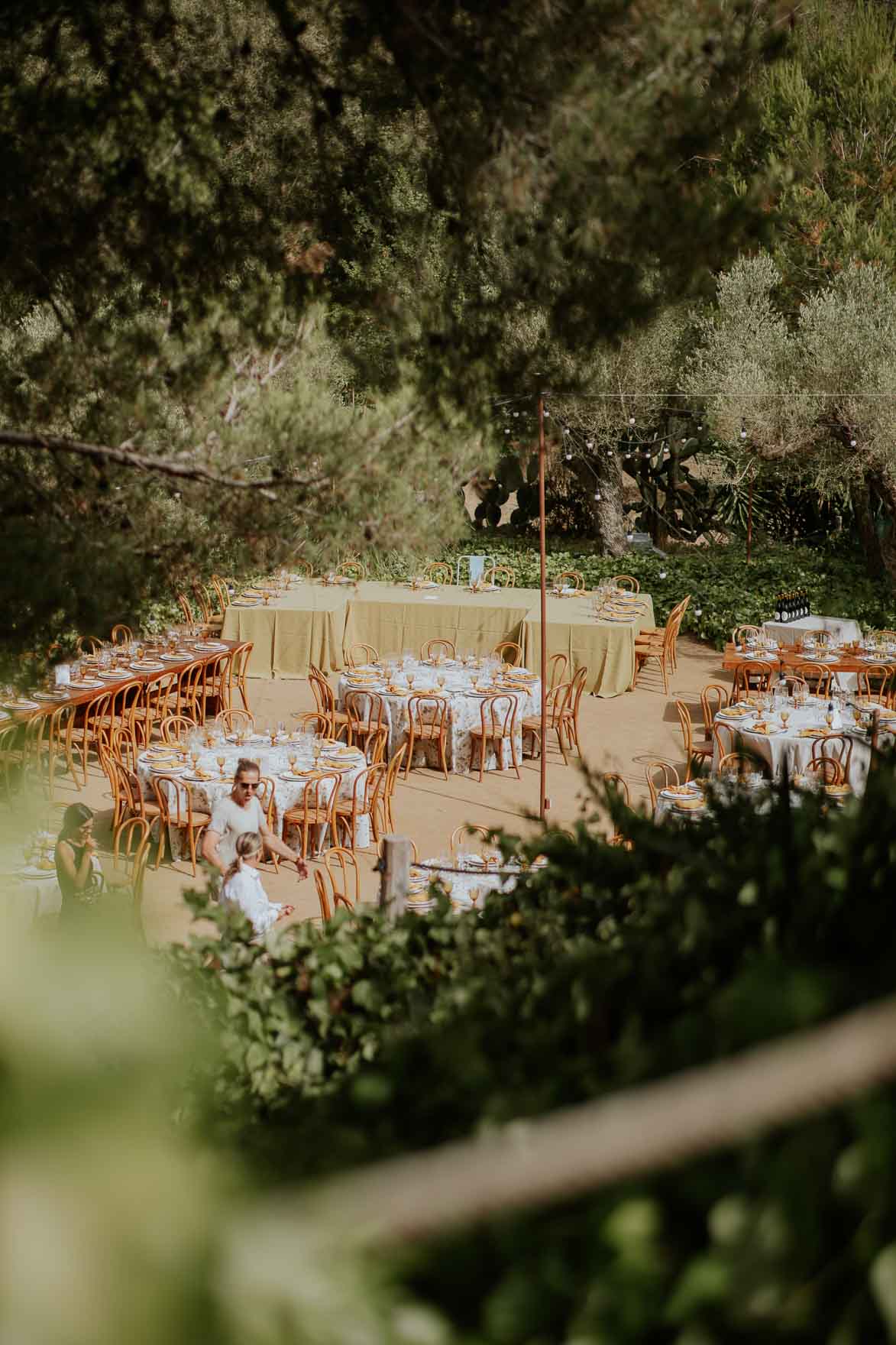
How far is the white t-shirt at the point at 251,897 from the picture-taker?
5527mm

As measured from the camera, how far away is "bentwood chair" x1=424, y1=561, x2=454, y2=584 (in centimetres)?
1463

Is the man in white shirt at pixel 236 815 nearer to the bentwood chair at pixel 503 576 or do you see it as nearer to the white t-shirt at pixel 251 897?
the white t-shirt at pixel 251 897

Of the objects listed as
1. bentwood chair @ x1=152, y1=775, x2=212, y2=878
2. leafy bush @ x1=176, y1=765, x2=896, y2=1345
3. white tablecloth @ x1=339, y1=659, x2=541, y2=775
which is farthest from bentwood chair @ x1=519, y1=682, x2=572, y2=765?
leafy bush @ x1=176, y1=765, x2=896, y2=1345

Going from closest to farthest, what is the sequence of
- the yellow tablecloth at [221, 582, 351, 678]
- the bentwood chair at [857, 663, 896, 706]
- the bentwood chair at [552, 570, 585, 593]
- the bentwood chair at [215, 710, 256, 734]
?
the bentwood chair at [215, 710, 256, 734] → the bentwood chair at [857, 663, 896, 706] → the yellow tablecloth at [221, 582, 351, 678] → the bentwood chair at [552, 570, 585, 593]

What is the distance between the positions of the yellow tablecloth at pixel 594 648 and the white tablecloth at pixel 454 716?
1.98 metres

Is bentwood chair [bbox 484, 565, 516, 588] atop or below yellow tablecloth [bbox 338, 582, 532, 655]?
atop

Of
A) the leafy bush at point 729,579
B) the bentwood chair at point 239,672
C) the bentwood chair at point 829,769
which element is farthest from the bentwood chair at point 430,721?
the leafy bush at point 729,579

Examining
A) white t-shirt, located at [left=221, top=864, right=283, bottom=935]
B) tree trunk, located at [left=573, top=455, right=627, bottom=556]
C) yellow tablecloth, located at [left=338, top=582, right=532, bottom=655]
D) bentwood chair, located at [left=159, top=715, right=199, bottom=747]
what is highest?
tree trunk, located at [left=573, top=455, right=627, bottom=556]

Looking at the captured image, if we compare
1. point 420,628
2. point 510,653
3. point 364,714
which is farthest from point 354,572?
point 364,714

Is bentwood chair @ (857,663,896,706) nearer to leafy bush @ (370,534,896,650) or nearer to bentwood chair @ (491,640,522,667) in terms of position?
bentwood chair @ (491,640,522,667)

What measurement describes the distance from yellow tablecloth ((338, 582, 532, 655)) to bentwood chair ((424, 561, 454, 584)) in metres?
1.19

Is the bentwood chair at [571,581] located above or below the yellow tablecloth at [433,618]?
above

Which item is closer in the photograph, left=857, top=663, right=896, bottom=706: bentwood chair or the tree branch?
the tree branch

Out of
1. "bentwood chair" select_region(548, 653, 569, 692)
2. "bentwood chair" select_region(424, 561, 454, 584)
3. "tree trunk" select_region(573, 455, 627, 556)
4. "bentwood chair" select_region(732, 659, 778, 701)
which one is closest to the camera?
"bentwood chair" select_region(732, 659, 778, 701)
